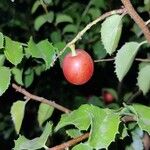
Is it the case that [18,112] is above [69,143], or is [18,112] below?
below

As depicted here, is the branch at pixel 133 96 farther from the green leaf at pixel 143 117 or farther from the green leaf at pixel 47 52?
the green leaf at pixel 143 117

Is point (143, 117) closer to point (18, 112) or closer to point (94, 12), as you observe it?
point (18, 112)

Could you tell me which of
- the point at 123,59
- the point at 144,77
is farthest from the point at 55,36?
the point at 123,59

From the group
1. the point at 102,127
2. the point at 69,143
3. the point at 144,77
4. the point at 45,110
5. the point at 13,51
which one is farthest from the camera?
the point at 45,110

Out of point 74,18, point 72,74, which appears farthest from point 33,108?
point 72,74

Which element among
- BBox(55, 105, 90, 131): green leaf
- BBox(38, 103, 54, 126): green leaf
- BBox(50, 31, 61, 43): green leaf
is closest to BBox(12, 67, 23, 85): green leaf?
BBox(38, 103, 54, 126): green leaf

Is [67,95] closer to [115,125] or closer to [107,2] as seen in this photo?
[107,2]
